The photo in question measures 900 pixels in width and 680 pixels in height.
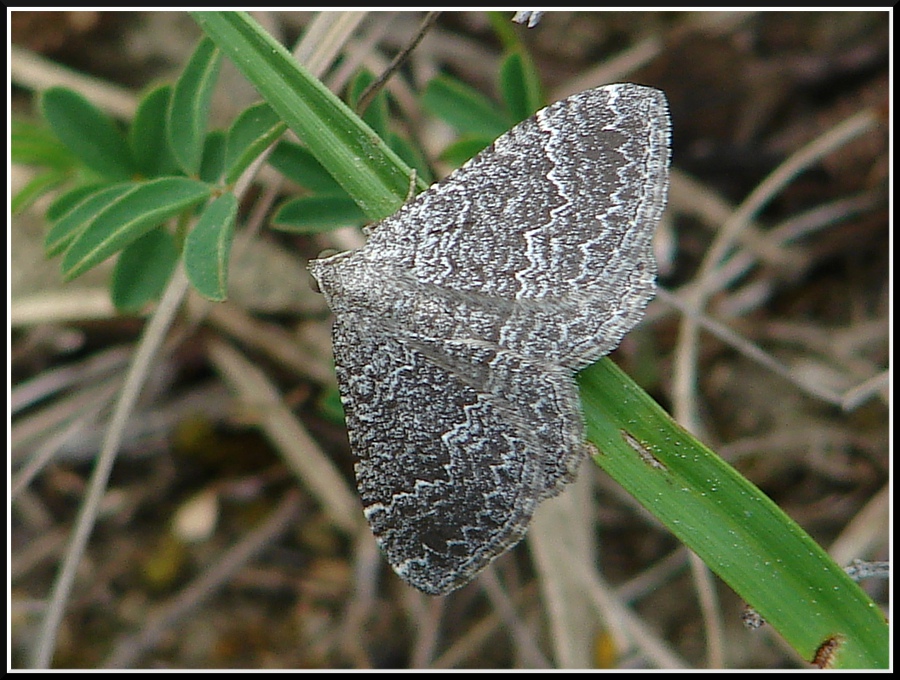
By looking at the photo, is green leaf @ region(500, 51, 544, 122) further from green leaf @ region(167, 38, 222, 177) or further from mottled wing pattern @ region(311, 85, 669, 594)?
green leaf @ region(167, 38, 222, 177)

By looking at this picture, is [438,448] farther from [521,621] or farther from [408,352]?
[521,621]

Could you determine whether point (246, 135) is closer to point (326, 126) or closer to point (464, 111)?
point (326, 126)

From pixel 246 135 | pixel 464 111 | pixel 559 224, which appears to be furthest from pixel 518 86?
pixel 246 135

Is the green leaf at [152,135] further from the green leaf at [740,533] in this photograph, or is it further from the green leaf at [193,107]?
the green leaf at [740,533]

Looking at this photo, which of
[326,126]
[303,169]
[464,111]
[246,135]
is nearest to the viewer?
[326,126]

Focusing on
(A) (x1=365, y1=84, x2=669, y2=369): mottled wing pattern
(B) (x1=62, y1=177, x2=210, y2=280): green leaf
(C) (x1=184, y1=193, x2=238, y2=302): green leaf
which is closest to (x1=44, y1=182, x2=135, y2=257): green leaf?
(B) (x1=62, y1=177, x2=210, y2=280): green leaf

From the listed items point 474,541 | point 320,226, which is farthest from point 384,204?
point 474,541
